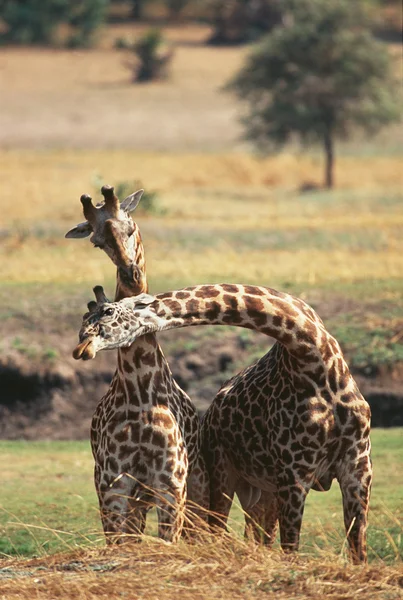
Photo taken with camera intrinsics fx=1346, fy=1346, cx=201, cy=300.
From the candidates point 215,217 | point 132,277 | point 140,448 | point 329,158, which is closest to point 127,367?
point 140,448

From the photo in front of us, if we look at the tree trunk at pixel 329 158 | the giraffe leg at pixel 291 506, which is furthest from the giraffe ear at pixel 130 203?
the tree trunk at pixel 329 158

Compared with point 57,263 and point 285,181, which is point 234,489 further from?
point 285,181

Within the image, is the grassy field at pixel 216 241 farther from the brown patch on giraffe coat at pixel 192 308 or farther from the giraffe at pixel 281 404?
the brown patch on giraffe coat at pixel 192 308

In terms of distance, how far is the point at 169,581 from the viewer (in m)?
7.48

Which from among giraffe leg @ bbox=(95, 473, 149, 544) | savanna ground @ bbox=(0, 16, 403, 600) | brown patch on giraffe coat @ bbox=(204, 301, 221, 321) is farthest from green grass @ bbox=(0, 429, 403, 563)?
brown patch on giraffe coat @ bbox=(204, 301, 221, 321)

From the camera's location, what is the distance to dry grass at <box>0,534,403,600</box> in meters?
7.30

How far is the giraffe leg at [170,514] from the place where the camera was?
26.0ft

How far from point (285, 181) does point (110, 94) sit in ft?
60.4

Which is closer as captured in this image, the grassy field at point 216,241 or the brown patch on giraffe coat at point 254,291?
the brown patch on giraffe coat at point 254,291

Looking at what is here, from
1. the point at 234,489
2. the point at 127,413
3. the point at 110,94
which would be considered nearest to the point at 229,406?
the point at 234,489

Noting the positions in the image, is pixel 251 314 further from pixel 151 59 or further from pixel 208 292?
pixel 151 59

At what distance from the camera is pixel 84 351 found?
23.0ft

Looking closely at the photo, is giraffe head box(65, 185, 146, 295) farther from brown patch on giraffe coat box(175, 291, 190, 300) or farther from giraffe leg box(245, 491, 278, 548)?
giraffe leg box(245, 491, 278, 548)

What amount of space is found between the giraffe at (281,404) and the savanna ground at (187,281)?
0.38 metres
